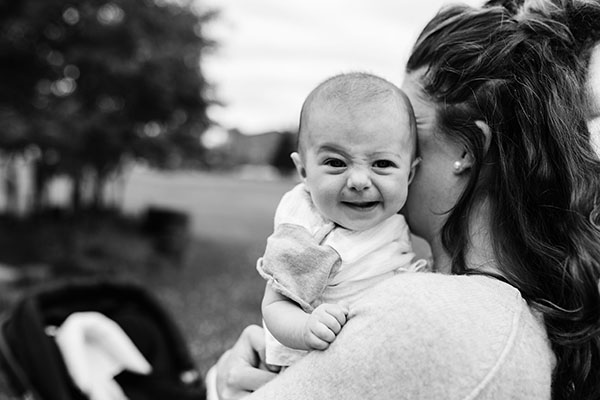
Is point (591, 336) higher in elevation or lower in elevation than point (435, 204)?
lower

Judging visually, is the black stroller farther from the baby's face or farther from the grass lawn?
the grass lawn

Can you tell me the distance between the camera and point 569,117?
5.17 feet

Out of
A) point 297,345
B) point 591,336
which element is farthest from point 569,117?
point 297,345

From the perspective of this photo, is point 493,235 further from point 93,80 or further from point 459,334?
point 93,80

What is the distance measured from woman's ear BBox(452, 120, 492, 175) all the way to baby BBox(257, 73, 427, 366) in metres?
0.11

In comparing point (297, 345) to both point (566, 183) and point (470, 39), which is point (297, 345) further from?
point (470, 39)

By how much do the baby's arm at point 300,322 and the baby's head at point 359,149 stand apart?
0.80 feet

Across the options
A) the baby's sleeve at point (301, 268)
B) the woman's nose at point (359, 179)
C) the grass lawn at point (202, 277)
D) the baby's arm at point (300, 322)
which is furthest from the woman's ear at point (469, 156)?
the grass lawn at point (202, 277)

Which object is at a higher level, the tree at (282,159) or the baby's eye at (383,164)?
the baby's eye at (383,164)

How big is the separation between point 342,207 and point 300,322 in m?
0.31

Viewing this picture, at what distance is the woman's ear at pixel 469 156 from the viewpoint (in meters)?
1.63

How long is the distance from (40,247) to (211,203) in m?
18.2

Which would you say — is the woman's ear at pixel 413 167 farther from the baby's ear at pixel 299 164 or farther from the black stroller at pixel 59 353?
the black stroller at pixel 59 353

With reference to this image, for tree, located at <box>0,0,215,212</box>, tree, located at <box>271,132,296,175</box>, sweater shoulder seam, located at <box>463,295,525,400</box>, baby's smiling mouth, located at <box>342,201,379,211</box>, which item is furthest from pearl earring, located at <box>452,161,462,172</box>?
tree, located at <box>271,132,296,175</box>
